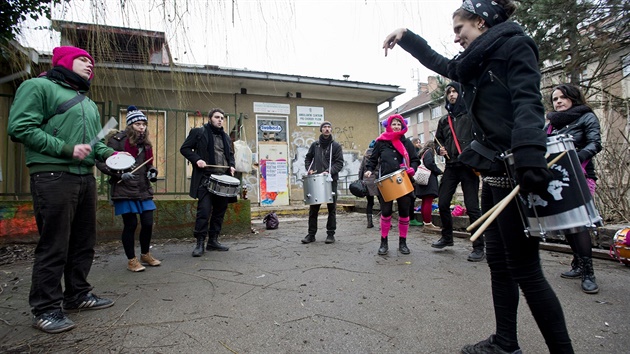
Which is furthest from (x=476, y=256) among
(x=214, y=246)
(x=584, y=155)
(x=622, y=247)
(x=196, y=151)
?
(x=196, y=151)

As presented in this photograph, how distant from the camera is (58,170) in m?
2.55

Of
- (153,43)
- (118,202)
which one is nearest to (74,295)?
(118,202)

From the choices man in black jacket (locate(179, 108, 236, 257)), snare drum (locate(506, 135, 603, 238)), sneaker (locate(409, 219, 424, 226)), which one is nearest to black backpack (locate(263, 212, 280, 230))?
man in black jacket (locate(179, 108, 236, 257))

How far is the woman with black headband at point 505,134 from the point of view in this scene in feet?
5.08

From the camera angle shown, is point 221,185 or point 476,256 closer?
point 476,256

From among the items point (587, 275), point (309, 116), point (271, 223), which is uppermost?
point (309, 116)

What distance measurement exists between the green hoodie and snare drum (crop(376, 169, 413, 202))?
10.6 ft

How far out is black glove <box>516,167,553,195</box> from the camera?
1.47m

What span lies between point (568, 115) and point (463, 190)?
1.44 meters

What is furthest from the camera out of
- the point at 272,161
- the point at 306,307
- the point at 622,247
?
the point at 272,161

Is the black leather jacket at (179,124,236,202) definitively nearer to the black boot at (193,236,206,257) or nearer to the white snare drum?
the black boot at (193,236,206,257)

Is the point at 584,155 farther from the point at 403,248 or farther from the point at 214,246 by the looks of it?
the point at 214,246

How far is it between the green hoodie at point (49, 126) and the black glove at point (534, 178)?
2.80 meters

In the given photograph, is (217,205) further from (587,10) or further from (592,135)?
(587,10)
